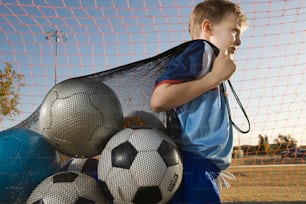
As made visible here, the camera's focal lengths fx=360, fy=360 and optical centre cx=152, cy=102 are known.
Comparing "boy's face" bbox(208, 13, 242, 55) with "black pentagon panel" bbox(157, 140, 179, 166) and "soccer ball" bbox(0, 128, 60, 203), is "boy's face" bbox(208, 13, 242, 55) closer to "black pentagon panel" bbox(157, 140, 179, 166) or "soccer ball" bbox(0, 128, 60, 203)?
"black pentagon panel" bbox(157, 140, 179, 166)

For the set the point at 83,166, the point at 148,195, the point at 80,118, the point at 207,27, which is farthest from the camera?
the point at 83,166

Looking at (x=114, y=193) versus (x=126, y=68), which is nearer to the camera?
(x=114, y=193)

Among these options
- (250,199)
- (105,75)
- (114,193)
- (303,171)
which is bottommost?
(303,171)

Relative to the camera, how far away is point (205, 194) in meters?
2.37

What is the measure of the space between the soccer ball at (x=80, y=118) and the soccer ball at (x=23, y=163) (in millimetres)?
159

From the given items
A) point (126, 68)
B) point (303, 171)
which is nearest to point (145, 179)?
point (126, 68)

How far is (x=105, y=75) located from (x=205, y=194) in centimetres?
132

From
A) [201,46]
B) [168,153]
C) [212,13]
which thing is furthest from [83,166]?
[212,13]

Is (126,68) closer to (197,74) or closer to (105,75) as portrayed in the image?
(105,75)

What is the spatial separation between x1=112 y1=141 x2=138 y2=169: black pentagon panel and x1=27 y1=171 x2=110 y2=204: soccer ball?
0.26 meters

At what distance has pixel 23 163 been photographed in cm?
281

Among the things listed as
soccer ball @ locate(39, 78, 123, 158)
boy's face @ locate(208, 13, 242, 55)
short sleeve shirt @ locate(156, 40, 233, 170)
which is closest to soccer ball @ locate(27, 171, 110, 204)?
soccer ball @ locate(39, 78, 123, 158)

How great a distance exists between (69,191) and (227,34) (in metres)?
1.60

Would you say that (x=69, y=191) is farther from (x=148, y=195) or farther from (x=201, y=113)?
(x=201, y=113)
